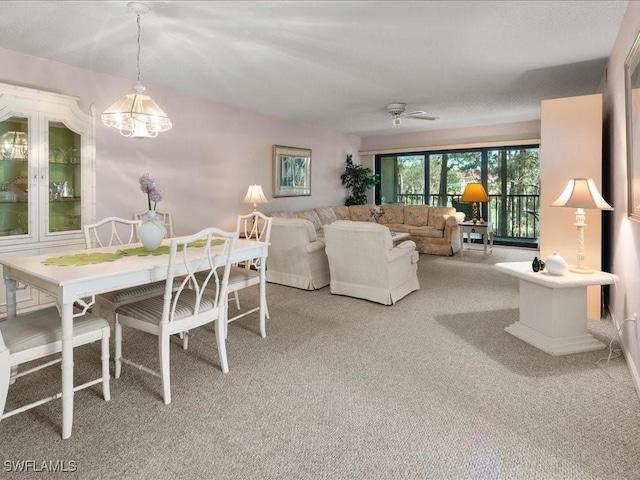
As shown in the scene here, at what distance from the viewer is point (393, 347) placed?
9.56 ft

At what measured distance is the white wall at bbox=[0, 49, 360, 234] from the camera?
3941mm

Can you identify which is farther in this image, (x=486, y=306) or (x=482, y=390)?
(x=486, y=306)

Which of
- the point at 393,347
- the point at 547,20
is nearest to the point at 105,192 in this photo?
the point at 393,347

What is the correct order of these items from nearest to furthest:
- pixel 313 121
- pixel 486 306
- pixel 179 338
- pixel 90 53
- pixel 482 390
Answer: pixel 482 390, pixel 179 338, pixel 90 53, pixel 486 306, pixel 313 121

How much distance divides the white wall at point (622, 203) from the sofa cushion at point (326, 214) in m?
4.44

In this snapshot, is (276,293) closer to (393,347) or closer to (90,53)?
(393,347)

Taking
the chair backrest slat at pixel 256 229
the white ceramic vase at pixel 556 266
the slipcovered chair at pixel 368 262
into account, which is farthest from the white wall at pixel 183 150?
the white ceramic vase at pixel 556 266

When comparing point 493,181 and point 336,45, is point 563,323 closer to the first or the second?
point 336,45

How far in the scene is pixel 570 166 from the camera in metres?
3.48

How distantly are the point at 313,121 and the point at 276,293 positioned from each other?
12.4 ft

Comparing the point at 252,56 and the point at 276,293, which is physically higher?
the point at 252,56

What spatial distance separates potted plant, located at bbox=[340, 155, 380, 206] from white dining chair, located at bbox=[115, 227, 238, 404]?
6.10 metres
